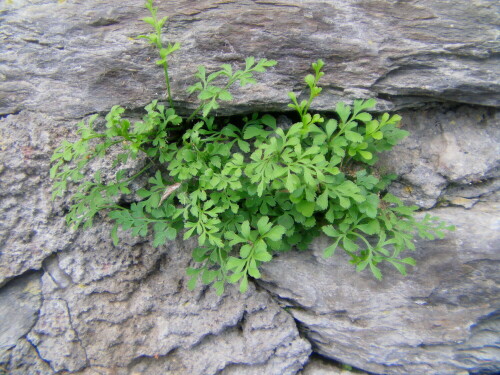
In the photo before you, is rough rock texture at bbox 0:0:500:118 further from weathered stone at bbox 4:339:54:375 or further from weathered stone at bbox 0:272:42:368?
weathered stone at bbox 4:339:54:375

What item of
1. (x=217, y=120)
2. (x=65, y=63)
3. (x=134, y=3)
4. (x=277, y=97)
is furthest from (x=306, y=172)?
(x=65, y=63)

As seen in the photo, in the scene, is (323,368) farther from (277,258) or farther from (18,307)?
(18,307)

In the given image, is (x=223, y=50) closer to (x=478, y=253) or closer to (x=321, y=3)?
(x=321, y=3)

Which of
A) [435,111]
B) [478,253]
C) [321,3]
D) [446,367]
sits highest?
[321,3]

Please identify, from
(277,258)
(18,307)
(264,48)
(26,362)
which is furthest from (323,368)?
(264,48)

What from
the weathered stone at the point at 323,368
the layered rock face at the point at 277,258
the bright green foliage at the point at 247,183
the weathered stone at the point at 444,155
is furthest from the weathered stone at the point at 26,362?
the weathered stone at the point at 444,155

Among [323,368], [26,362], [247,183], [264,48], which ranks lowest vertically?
[323,368]

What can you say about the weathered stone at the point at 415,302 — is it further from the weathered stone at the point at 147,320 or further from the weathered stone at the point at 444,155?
the weathered stone at the point at 147,320
